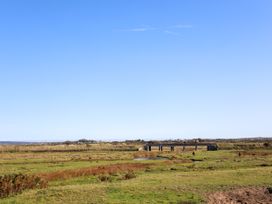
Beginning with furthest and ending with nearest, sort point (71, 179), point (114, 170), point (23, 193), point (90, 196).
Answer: point (114, 170) → point (71, 179) → point (23, 193) → point (90, 196)

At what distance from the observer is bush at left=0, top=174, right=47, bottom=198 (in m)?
33.0

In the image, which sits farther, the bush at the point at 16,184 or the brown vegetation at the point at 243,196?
the bush at the point at 16,184

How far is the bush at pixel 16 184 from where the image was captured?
32969 millimetres

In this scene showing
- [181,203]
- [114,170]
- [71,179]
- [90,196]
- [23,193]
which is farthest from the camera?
[114,170]

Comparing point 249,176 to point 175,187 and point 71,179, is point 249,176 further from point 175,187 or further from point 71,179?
point 71,179

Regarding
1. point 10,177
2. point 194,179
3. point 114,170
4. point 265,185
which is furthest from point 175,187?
point 114,170

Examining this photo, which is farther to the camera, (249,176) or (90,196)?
(249,176)

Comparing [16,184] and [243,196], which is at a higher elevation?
[16,184]

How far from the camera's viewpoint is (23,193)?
32750mm

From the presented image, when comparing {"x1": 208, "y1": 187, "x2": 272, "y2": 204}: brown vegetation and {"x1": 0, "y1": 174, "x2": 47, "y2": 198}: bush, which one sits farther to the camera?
{"x1": 0, "y1": 174, "x2": 47, "y2": 198}: bush

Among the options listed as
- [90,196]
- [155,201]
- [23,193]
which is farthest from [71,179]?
[155,201]

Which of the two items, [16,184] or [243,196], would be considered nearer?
[243,196]

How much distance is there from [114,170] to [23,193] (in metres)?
22.3

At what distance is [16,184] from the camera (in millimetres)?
34562
